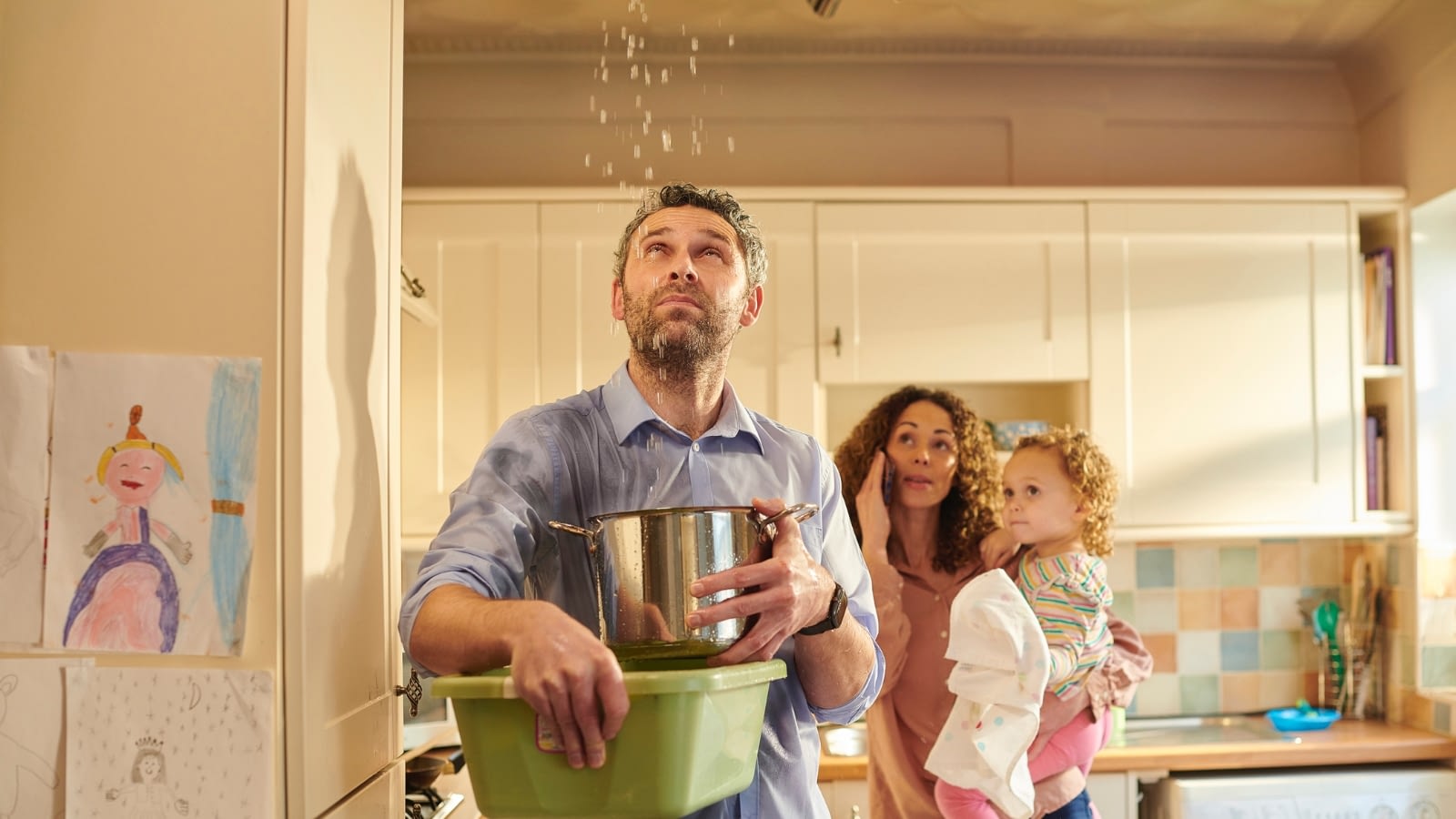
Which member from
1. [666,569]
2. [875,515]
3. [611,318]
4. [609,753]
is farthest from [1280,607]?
[609,753]

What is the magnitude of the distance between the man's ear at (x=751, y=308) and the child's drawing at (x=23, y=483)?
Result: 0.75m

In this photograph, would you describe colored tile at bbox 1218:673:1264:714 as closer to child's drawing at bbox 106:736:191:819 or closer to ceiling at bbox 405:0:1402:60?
ceiling at bbox 405:0:1402:60

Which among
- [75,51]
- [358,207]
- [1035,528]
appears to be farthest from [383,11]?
[1035,528]

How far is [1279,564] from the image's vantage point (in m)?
3.57

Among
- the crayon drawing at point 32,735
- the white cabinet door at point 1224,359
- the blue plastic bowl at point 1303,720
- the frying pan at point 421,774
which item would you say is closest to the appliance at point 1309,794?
the blue plastic bowl at point 1303,720

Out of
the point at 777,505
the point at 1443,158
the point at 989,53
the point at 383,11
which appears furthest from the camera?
the point at 989,53

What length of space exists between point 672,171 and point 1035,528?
153 centimetres

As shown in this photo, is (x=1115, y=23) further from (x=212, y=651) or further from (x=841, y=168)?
(x=212, y=651)

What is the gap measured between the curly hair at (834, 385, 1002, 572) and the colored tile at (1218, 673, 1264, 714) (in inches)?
54.2

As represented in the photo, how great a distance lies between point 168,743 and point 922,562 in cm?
173

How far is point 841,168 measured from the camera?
3.47 meters

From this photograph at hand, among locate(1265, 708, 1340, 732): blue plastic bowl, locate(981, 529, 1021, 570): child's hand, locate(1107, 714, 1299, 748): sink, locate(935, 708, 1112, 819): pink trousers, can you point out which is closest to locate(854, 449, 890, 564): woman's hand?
locate(981, 529, 1021, 570): child's hand

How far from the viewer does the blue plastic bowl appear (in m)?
3.25

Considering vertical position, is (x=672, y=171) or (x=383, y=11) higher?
(x=672, y=171)
